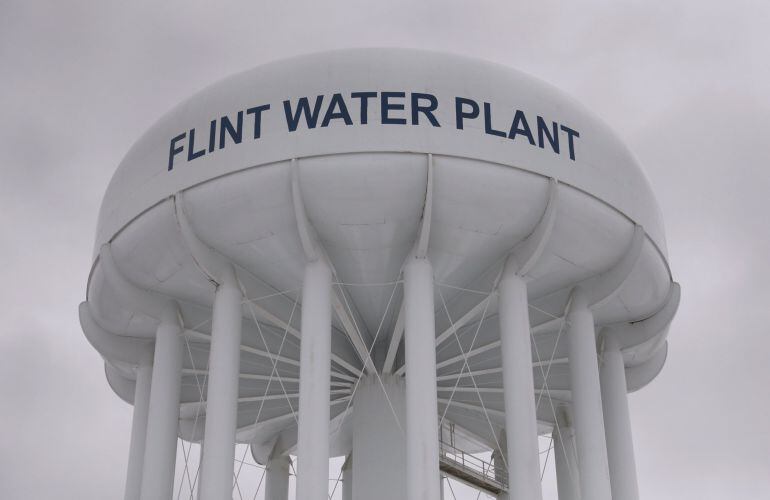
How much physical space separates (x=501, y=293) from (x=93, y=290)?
6.97 metres

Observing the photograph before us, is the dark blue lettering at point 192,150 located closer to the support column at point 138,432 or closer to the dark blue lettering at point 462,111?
the dark blue lettering at point 462,111

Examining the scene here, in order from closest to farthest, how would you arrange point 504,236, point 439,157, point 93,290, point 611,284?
point 439,157 < point 504,236 < point 611,284 < point 93,290

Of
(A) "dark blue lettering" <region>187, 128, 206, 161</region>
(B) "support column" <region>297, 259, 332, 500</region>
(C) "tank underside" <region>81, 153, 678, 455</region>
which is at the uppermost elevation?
(A) "dark blue lettering" <region>187, 128, 206, 161</region>

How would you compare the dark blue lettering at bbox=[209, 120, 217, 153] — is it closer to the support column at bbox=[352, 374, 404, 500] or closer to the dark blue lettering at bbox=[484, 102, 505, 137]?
the dark blue lettering at bbox=[484, 102, 505, 137]

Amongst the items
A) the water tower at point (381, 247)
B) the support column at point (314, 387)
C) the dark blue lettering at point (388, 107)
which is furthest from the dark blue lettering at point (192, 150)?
the dark blue lettering at point (388, 107)

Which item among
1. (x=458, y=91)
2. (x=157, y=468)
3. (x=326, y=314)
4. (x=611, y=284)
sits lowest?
(x=157, y=468)

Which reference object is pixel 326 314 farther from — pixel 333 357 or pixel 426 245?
pixel 333 357

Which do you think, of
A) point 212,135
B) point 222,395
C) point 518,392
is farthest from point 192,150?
point 518,392

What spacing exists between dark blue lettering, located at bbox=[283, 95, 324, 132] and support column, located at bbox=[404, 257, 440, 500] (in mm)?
2514

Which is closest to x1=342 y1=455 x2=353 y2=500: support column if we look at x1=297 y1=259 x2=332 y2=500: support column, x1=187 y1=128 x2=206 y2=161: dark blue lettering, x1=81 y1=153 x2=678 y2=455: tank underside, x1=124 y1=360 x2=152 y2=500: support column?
x1=81 y1=153 x2=678 y2=455: tank underside

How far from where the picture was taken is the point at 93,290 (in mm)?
17156

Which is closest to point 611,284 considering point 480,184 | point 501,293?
Result: point 501,293

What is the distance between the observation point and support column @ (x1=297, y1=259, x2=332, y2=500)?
13484 mm

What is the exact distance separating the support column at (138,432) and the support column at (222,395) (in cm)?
342
